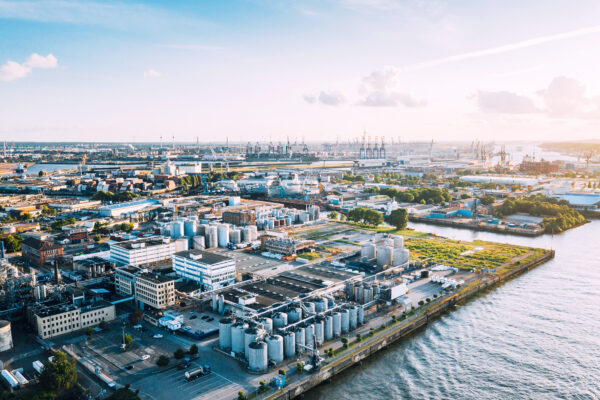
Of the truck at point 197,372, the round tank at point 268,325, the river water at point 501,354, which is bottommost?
the river water at point 501,354

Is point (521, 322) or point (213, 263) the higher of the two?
point (213, 263)

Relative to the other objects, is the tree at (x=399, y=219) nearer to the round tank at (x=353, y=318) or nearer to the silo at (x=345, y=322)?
the round tank at (x=353, y=318)

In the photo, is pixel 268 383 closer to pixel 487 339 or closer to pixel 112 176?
pixel 487 339

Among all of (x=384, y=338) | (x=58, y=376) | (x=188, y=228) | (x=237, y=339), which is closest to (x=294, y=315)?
(x=237, y=339)

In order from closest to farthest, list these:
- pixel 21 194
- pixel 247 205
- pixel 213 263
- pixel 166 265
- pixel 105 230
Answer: pixel 213 263, pixel 166 265, pixel 105 230, pixel 247 205, pixel 21 194

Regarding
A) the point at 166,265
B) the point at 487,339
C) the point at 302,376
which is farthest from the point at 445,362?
the point at 166,265

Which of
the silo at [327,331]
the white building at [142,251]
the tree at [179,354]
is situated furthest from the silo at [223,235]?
the tree at [179,354]

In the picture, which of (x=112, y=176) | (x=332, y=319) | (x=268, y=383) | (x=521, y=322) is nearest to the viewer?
(x=268, y=383)
